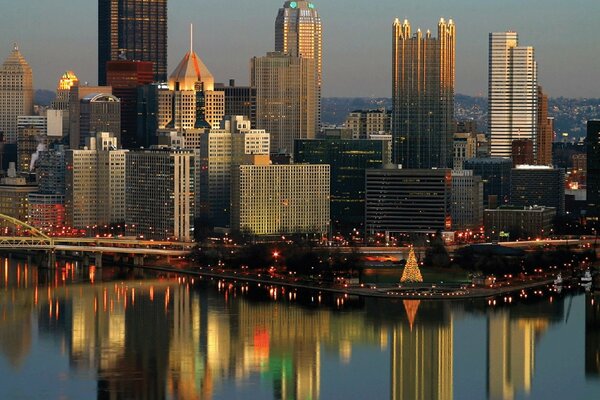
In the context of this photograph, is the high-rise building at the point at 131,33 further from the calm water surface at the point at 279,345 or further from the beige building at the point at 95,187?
the calm water surface at the point at 279,345

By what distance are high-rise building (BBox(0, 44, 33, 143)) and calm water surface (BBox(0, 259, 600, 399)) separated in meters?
44.5

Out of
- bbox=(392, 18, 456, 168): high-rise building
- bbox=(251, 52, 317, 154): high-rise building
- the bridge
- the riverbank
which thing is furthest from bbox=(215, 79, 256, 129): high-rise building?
the riverbank

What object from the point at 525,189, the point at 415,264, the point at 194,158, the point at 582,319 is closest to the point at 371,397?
→ the point at 582,319

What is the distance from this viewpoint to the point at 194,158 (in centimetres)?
6359

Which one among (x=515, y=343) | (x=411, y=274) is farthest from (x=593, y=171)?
(x=515, y=343)

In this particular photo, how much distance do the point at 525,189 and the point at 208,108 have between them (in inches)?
431

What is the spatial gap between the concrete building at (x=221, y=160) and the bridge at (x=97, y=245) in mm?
5699

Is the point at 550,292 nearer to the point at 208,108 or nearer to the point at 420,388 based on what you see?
the point at 420,388

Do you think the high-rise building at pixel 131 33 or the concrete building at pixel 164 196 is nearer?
the concrete building at pixel 164 196

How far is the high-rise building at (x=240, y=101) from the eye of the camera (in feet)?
263

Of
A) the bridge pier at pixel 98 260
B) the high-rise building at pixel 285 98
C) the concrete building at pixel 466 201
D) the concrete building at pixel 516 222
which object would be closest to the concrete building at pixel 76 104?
the high-rise building at pixel 285 98

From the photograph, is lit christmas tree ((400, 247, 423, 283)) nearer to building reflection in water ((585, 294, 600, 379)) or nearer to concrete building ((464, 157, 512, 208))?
building reflection in water ((585, 294, 600, 379))

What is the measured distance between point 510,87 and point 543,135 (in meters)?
2.63

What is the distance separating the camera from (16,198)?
71562 mm
